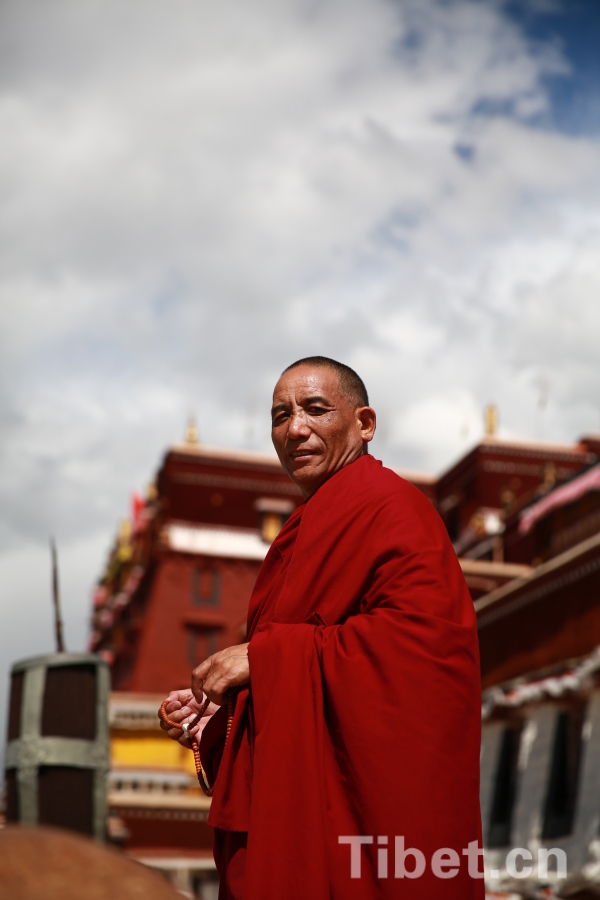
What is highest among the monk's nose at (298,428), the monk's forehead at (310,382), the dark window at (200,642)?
the dark window at (200,642)

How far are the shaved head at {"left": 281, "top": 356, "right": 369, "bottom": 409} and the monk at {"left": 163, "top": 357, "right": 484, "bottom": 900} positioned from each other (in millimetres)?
319

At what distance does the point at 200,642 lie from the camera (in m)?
26.0

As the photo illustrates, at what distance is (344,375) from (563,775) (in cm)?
1133

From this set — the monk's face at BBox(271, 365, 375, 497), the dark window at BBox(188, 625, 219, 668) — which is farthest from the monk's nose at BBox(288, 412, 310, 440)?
the dark window at BBox(188, 625, 219, 668)

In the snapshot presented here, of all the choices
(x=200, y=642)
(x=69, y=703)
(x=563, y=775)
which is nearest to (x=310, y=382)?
(x=69, y=703)

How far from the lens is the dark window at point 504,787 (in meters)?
14.4

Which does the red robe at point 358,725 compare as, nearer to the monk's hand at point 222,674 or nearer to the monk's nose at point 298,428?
the monk's hand at point 222,674

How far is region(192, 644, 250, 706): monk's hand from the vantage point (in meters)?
2.75

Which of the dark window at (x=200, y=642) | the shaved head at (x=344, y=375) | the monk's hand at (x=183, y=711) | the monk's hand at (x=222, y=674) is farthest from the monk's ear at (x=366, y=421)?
the dark window at (x=200, y=642)

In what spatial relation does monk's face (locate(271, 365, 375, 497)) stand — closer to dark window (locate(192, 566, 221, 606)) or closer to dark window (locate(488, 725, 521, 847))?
dark window (locate(488, 725, 521, 847))

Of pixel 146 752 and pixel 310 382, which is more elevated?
pixel 310 382

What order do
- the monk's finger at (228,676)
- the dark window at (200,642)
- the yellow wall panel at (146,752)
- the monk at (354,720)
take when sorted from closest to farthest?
1. the monk at (354,720)
2. the monk's finger at (228,676)
3. the yellow wall panel at (146,752)
4. the dark window at (200,642)

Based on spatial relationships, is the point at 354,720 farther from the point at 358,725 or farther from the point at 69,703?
the point at 69,703

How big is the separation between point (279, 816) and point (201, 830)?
18.1 m
